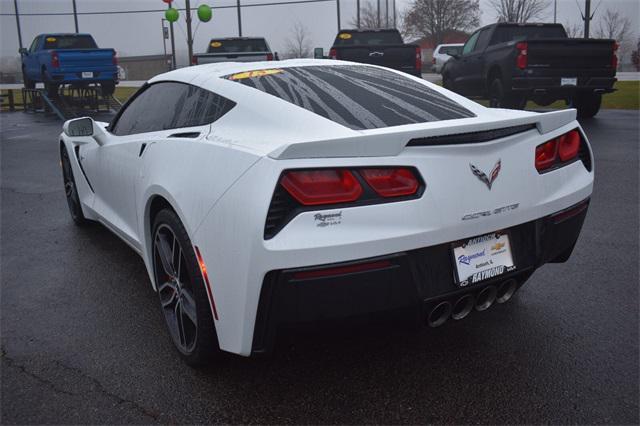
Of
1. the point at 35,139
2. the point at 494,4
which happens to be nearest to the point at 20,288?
the point at 35,139

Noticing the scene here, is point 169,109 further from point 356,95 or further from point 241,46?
point 241,46

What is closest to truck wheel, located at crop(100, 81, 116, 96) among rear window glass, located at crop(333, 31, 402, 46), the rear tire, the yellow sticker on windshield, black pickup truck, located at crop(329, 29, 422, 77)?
rear window glass, located at crop(333, 31, 402, 46)

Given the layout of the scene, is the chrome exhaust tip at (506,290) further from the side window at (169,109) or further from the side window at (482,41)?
the side window at (482,41)

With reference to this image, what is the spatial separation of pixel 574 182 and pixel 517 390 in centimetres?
103

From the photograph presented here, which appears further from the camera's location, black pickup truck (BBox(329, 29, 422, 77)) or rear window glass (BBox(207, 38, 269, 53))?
rear window glass (BBox(207, 38, 269, 53))

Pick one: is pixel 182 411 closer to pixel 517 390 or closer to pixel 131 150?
pixel 517 390

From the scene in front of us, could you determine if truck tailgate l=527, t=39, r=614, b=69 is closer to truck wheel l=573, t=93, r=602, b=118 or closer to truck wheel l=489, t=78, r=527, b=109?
truck wheel l=489, t=78, r=527, b=109

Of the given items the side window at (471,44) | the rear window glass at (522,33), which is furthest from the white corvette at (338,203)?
the side window at (471,44)

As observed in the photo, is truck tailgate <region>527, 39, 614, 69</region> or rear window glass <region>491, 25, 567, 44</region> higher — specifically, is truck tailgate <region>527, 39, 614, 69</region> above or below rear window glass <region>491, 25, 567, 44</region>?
below

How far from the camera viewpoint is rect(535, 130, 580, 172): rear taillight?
2805 mm

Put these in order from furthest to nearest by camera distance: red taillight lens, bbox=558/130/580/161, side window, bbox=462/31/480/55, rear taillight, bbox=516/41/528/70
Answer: side window, bbox=462/31/480/55 → rear taillight, bbox=516/41/528/70 → red taillight lens, bbox=558/130/580/161

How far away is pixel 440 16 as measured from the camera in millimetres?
56281

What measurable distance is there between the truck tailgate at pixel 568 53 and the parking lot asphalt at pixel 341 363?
832 cm

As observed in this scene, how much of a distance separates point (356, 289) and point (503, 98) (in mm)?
11197
